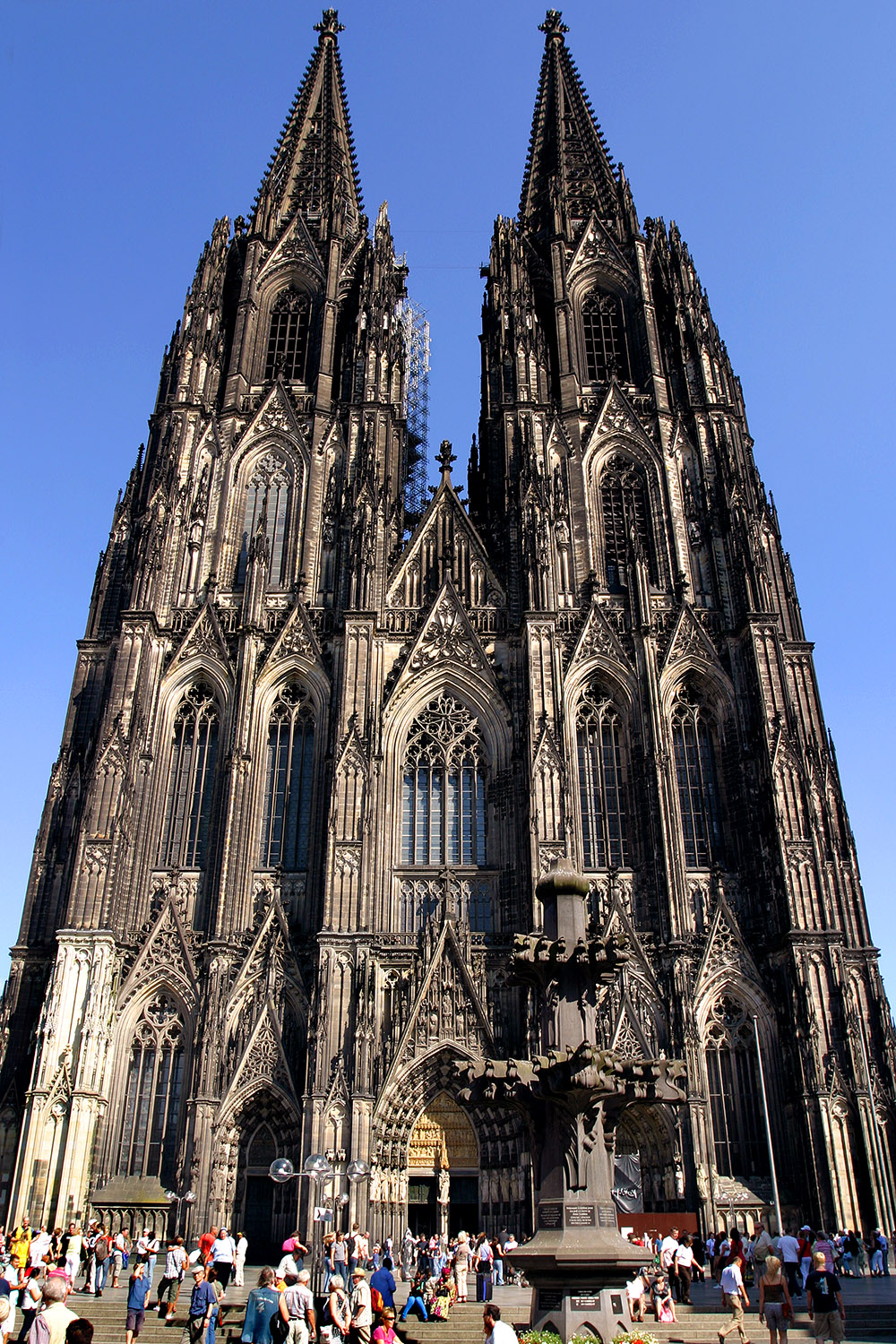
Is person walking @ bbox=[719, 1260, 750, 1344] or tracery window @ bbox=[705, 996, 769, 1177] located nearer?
person walking @ bbox=[719, 1260, 750, 1344]

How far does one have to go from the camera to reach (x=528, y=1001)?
2572cm

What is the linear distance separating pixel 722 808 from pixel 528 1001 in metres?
7.96

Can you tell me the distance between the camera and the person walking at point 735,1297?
552 inches

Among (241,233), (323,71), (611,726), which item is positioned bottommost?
(611,726)

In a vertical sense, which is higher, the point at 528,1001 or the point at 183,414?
the point at 183,414

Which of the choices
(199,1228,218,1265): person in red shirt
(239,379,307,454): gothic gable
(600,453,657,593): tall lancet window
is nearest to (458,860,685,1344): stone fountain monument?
(199,1228,218,1265): person in red shirt

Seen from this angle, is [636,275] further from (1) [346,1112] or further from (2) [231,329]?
(1) [346,1112]

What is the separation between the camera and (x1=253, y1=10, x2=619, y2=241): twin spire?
138ft

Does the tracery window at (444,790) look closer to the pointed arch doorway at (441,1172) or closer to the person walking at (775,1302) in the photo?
the pointed arch doorway at (441,1172)

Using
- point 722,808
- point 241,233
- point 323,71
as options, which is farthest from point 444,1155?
point 323,71

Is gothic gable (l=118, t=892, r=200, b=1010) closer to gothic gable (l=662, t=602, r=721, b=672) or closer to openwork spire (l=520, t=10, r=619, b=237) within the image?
gothic gable (l=662, t=602, r=721, b=672)

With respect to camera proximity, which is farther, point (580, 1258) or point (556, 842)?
point (556, 842)

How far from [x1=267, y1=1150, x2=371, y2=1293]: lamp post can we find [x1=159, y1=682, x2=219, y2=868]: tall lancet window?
831 cm

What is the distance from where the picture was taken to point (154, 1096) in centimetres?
2603
